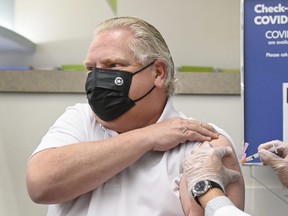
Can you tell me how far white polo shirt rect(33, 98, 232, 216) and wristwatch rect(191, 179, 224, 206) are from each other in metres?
0.15

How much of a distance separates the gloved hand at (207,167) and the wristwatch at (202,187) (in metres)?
0.01

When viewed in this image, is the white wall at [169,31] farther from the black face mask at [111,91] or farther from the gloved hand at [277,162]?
the black face mask at [111,91]

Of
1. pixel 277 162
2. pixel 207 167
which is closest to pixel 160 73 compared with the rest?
pixel 207 167

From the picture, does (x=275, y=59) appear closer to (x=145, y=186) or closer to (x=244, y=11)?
(x=244, y=11)

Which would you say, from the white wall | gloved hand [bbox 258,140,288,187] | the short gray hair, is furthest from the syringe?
the short gray hair

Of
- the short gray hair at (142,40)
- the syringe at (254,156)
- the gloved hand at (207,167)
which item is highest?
the short gray hair at (142,40)

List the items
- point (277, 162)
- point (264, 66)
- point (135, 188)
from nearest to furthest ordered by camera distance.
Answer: point (135, 188)
point (277, 162)
point (264, 66)

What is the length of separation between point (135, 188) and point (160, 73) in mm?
450

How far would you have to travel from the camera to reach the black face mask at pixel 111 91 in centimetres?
117

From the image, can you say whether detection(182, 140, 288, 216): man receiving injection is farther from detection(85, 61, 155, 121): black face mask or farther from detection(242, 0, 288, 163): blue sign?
detection(242, 0, 288, 163): blue sign

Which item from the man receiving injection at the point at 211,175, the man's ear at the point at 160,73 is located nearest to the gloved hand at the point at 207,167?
the man receiving injection at the point at 211,175

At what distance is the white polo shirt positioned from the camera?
1087mm

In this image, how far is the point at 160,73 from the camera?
1.26 m

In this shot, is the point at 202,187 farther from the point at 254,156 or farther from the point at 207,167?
the point at 254,156
